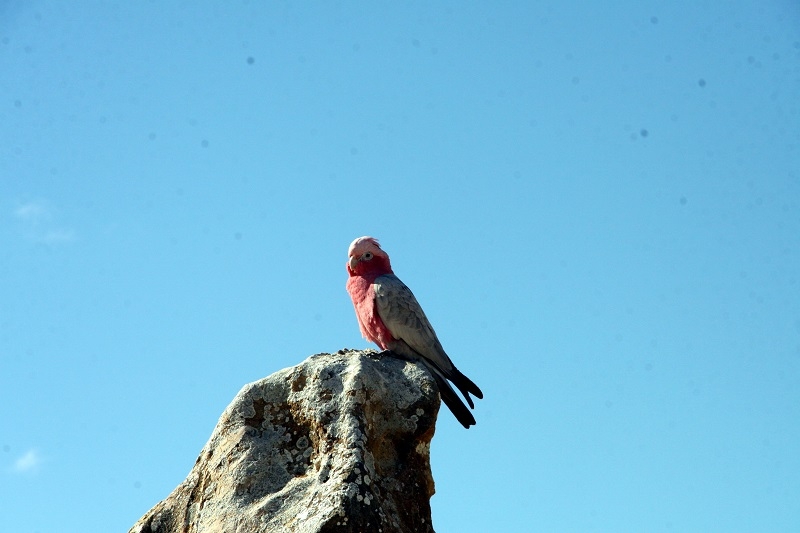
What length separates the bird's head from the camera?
1009 cm

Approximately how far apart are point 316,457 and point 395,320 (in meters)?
2.98

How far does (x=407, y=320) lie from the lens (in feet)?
30.9

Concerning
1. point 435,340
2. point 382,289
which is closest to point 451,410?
point 435,340

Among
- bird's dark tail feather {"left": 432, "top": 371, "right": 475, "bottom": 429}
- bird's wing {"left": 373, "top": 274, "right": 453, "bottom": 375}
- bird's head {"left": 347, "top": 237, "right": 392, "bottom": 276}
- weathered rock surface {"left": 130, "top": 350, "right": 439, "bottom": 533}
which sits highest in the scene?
bird's head {"left": 347, "top": 237, "right": 392, "bottom": 276}

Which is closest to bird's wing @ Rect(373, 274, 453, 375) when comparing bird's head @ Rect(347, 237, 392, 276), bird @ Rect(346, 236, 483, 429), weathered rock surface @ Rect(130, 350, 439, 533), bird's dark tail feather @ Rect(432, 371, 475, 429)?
bird @ Rect(346, 236, 483, 429)

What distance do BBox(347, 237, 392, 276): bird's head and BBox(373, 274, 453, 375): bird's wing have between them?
245 millimetres

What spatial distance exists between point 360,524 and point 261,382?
1.63 metres

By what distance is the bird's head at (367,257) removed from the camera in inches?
397

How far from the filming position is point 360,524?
19.6ft

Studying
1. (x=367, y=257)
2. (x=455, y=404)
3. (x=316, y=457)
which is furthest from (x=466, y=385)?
(x=316, y=457)

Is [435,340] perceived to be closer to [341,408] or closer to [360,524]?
[341,408]

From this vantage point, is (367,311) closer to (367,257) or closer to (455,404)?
(367,257)

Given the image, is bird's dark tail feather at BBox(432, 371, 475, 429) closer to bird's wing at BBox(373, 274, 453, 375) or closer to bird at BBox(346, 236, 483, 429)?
bird at BBox(346, 236, 483, 429)

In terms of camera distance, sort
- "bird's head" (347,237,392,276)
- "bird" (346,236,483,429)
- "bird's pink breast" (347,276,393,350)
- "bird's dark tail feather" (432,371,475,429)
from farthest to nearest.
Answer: "bird's head" (347,237,392,276) → "bird's pink breast" (347,276,393,350) → "bird" (346,236,483,429) → "bird's dark tail feather" (432,371,475,429)
